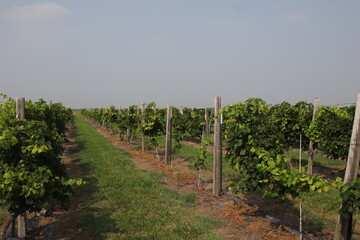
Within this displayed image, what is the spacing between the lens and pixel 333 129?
1002 centimetres

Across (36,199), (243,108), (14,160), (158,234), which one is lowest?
(158,234)

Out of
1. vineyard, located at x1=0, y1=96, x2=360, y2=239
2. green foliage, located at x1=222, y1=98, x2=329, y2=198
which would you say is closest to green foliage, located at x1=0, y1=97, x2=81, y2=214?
vineyard, located at x1=0, y1=96, x2=360, y2=239

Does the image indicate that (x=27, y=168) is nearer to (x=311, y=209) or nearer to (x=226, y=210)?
(x=226, y=210)

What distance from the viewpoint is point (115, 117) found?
22281 millimetres

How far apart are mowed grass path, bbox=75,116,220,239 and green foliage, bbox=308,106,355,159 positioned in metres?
6.51

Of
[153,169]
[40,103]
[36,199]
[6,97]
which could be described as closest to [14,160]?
[36,199]

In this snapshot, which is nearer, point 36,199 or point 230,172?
point 36,199

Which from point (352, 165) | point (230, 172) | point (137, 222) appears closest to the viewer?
point (352, 165)

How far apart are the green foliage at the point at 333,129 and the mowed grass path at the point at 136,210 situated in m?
6.51

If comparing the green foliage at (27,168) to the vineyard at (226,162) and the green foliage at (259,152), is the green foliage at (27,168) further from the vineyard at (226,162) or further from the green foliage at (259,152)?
the green foliage at (259,152)

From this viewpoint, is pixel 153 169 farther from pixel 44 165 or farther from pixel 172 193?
pixel 44 165

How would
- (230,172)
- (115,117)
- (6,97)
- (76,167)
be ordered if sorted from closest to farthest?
(6,97)
(230,172)
(76,167)
(115,117)

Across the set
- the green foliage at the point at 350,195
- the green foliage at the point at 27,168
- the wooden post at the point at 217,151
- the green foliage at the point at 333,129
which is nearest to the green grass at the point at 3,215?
the green foliage at the point at 27,168

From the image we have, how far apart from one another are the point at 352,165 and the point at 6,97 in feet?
25.4
